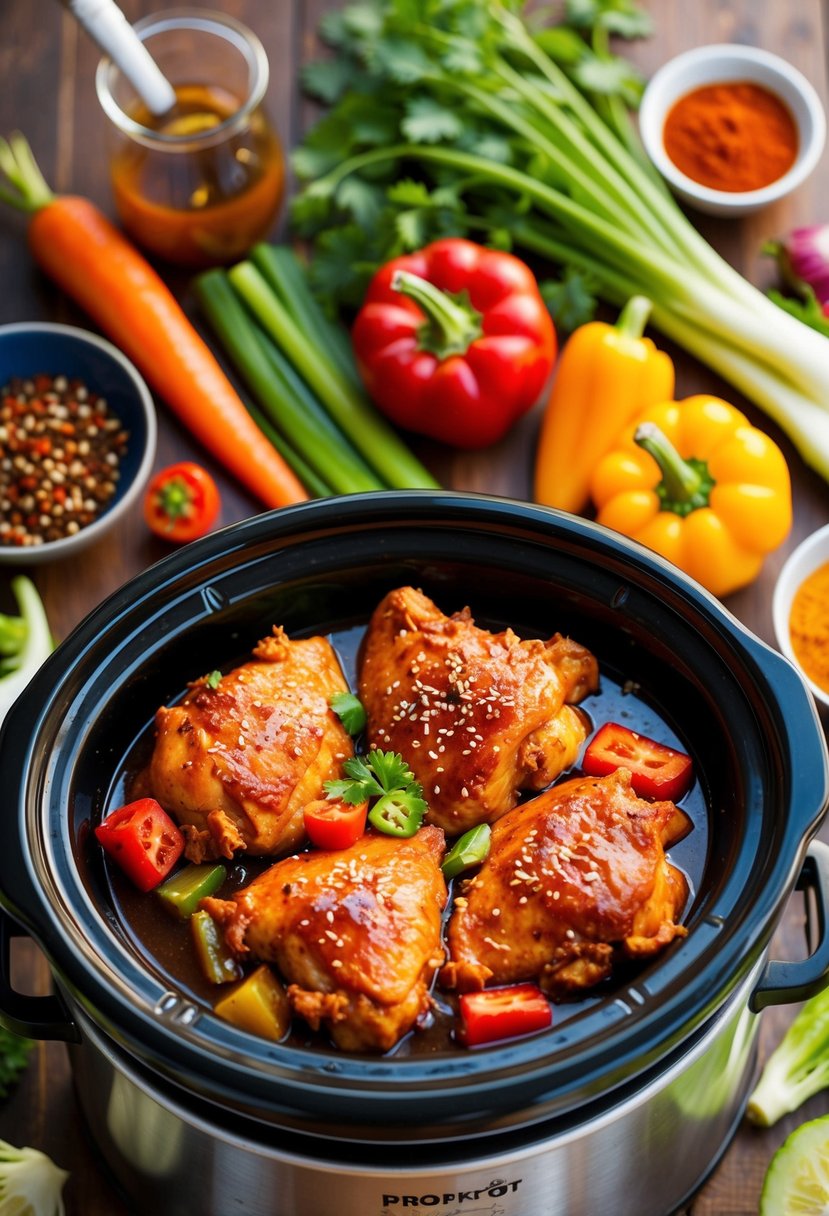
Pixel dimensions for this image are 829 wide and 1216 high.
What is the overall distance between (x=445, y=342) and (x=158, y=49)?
1366 mm

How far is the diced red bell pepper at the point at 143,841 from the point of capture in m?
2.66

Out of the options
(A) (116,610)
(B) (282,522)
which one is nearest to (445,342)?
(B) (282,522)

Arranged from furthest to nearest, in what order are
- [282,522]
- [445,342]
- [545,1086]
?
[445,342] → [282,522] → [545,1086]

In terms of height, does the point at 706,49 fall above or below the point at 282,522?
above

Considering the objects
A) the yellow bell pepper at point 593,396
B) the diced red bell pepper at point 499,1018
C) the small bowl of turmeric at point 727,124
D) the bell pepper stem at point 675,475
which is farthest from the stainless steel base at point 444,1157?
the small bowl of turmeric at point 727,124

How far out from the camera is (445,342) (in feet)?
13.3

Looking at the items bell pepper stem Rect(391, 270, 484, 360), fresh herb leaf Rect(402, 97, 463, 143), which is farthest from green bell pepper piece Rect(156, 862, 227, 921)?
fresh herb leaf Rect(402, 97, 463, 143)

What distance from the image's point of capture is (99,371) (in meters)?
4.16

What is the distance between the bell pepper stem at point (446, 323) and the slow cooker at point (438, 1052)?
1183 mm

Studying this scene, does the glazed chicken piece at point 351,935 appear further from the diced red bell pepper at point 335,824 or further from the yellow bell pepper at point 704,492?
the yellow bell pepper at point 704,492

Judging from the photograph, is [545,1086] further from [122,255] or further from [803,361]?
[122,255]

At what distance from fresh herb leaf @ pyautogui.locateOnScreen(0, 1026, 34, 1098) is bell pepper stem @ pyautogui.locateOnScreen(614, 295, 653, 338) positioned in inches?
96.0

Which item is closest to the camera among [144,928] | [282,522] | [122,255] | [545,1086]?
[545,1086]

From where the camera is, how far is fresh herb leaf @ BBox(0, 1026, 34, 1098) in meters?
3.27
